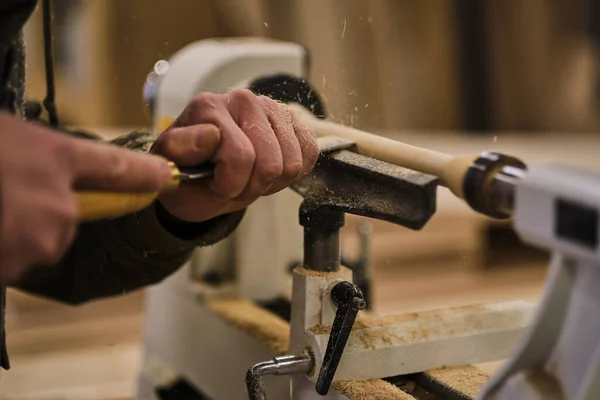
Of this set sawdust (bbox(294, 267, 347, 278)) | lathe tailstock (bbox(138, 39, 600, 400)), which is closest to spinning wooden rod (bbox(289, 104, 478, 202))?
lathe tailstock (bbox(138, 39, 600, 400))

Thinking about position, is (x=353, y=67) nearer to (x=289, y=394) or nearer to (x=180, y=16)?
(x=289, y=394)

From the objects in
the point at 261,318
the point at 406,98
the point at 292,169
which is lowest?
the point at 406,98

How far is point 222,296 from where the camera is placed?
1228mm

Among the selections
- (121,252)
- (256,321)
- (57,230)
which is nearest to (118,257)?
(121,252)

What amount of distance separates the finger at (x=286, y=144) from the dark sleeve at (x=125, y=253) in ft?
0.61

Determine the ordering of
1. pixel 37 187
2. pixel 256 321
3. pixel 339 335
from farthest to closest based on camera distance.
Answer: pixel 256 321, pixel 339 335, pixel 37 187

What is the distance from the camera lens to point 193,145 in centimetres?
67

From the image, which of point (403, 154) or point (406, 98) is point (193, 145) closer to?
point (403, 154)

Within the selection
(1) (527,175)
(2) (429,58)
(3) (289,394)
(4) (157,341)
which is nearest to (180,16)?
(2) (429,58)

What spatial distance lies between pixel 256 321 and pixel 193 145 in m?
0.46

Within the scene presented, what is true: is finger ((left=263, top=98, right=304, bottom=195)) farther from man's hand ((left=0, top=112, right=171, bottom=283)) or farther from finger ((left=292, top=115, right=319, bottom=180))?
man's hand ((left=0, top=112, right=171, bottom=283))

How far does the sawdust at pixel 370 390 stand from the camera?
754mm

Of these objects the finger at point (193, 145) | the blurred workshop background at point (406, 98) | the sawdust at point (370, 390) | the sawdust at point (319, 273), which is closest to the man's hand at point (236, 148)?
the finger at point (193, 145)

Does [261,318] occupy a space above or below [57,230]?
below
